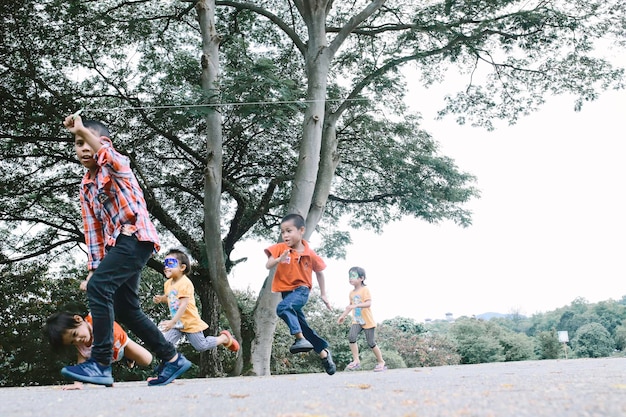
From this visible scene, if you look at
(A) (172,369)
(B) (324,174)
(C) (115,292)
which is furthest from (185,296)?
(B) (324,174)

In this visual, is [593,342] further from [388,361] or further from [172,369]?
[172,369]

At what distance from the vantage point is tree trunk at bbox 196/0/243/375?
1062 cm

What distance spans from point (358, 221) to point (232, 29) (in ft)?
17.1

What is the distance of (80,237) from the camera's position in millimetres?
13742

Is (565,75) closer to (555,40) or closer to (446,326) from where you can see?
(555,40)

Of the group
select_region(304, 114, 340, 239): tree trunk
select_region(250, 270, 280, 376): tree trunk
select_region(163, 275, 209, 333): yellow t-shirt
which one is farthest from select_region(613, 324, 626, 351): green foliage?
select_region(163, 275, 209, 333): yellow t-shirt

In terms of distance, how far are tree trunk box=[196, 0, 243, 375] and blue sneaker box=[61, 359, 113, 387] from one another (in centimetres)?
682

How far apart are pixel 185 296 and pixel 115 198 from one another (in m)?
2.53

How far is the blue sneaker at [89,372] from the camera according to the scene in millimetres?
3834

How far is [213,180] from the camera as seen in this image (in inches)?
422

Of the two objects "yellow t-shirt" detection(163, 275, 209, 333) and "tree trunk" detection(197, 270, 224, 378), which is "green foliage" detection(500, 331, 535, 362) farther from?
"yellow t-shirt" detection(163, 275, 209, 333)

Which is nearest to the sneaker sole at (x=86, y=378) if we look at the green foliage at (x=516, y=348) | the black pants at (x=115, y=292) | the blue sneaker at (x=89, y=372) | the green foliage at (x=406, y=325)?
the blue sneaker at (x=89, y=372)

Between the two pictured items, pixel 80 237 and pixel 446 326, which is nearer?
pixel 80 237

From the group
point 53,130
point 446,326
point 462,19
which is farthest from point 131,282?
point 446,326
